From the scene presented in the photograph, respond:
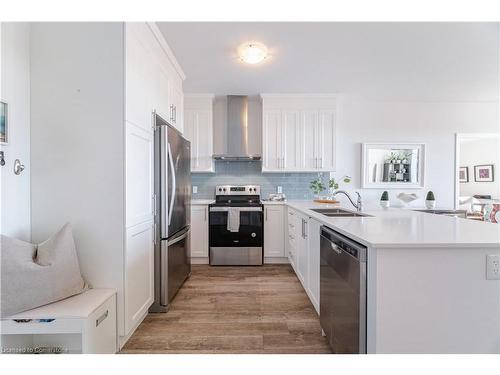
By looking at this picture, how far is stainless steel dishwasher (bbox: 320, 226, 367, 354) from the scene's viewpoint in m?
1.25

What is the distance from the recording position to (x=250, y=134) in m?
4.12

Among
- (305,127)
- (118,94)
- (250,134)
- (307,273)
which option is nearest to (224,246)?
(307,273)

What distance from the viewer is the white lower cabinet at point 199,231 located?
366 centimetres

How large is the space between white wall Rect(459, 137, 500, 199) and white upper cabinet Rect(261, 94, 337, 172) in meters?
4.59

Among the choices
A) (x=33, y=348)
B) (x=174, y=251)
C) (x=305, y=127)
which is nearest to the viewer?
(x=33, y=348)

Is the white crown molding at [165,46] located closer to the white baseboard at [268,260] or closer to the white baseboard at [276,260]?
the white baseboard at [268,260]

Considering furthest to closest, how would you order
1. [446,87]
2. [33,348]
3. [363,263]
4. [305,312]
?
[446,87]
[305,312]
[33,348]
[363,263]

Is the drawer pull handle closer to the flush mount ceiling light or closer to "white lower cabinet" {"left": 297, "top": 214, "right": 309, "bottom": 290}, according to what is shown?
"white lower cabinet" {"left": 297, "top": 214, "right": 309, "bottom": 290}

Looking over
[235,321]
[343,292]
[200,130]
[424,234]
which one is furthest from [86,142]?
[200,130]

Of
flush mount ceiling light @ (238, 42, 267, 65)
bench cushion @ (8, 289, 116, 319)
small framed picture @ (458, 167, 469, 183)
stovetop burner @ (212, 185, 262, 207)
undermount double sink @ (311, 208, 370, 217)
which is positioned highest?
flush mount ceiling light @ (238, 42, 267, 65)

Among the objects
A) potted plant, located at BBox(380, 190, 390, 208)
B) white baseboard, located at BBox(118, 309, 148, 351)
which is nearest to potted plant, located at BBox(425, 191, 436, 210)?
potted plant, located at BBox(380, 190, 390, 208)

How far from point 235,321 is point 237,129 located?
2.73m
